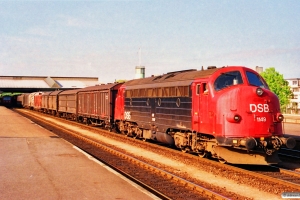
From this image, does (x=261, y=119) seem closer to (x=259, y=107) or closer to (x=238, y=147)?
(x=259, y=107)

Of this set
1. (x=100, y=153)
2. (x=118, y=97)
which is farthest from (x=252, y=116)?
(x=118, y=97)

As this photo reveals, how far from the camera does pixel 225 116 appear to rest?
47.4 ft

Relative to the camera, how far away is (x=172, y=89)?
19031 millimetres

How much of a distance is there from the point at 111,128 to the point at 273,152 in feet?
61.4

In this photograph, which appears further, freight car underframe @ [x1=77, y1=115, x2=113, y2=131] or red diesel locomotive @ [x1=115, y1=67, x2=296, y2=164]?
freight car underframe @ [x1=77, y1=115, x2=113, y2=131]

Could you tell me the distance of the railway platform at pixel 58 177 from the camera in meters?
10.2

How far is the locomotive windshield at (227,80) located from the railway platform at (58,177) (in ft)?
18.3

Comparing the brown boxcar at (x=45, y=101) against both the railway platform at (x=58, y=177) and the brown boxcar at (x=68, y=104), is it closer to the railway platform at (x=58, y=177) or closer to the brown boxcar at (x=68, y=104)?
the brown boxcar at (x=68, y=104)

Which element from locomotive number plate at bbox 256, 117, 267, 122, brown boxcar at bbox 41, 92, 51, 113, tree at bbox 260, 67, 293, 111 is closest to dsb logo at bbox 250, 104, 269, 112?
locomotive number plate at bbox 256, 117, 267, 122

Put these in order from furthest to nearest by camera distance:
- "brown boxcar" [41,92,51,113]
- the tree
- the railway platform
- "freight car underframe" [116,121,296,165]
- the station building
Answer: the station building, the tree, "brown boxcar" [41,92,51,113], "freight car underframe" [116,121,296,165], the railway platform

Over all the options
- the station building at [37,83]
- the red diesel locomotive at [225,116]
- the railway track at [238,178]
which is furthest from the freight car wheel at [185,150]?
the station building at [37,83]

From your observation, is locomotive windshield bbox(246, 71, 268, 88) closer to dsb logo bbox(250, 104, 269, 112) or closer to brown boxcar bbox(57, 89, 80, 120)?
dsb logo bbox(250, 104, 269, 112)

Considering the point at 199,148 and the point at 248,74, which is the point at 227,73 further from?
the point at 199,148

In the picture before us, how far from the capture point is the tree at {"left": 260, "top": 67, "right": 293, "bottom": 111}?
76.1 m
